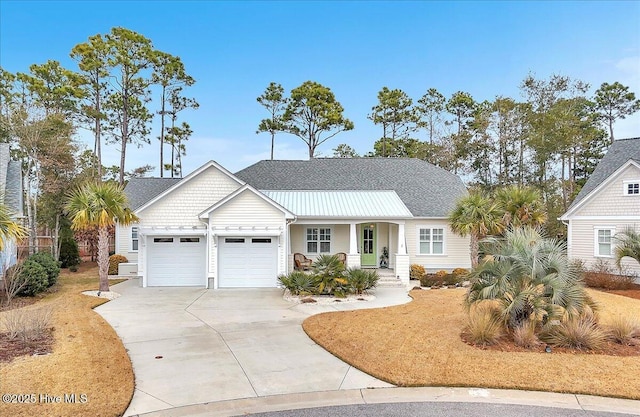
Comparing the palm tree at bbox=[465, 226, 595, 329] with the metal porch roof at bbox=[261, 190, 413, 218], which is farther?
the metal porch roof at bbox=[261, 190, 413, 218]

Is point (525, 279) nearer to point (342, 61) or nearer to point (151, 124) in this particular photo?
point (342, 61)

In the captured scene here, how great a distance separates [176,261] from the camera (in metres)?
17.4

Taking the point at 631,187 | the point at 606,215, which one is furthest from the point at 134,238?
the point at 631,187

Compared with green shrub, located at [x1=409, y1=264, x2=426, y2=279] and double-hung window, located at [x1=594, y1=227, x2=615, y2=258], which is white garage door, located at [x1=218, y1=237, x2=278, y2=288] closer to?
green shrub, located at [x1=409, y1=264, x2=426, y2=279]

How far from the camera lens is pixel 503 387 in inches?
245

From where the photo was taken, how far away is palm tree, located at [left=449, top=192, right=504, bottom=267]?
1742cm

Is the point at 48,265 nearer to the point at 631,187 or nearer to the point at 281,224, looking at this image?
the point at 281,224

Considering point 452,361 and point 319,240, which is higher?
point 319,240

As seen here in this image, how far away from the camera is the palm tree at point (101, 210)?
1435cm

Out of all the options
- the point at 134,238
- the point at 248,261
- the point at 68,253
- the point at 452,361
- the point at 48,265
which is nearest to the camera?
the point at 452,361

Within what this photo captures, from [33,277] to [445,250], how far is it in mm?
18199

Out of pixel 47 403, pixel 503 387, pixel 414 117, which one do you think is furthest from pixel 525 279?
pixel 414 117

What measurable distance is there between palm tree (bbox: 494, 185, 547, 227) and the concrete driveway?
27.0ft

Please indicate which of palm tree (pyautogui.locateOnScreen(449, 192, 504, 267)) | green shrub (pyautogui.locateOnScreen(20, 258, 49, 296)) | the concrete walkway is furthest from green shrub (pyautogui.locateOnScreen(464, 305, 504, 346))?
green shrub (pyautogui.locateOnScreen(20, 258, 49, 296))
